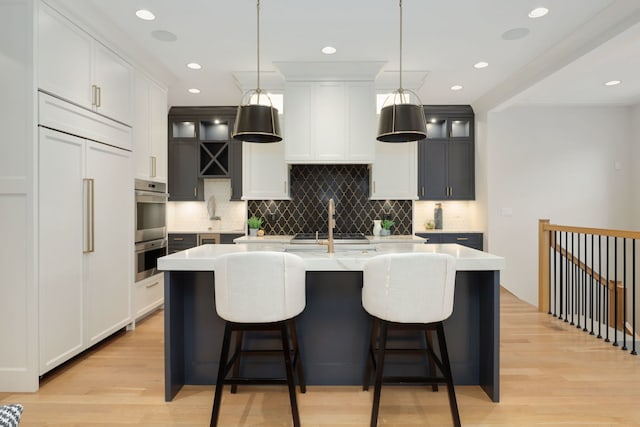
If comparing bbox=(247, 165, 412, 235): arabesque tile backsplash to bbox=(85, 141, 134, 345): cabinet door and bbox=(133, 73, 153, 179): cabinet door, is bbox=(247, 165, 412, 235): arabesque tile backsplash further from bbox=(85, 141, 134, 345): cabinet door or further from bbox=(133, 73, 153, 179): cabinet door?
bbox=(85, 141, 134, 345): cabinet door

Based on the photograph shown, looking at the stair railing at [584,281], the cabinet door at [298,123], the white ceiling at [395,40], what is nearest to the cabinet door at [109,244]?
the white ceiling at [395,40]

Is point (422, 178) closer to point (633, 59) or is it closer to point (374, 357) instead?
point (633, 59)

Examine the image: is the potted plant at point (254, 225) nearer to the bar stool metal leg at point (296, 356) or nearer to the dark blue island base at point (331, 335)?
the dark blue island base at point (331, 335)

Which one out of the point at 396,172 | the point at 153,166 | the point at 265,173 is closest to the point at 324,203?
the point at 265,173

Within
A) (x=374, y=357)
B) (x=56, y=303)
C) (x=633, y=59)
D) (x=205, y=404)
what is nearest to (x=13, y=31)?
(x=56, y=303)

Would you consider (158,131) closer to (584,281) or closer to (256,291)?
(256,291)

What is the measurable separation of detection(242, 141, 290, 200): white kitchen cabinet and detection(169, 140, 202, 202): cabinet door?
3.99 feet

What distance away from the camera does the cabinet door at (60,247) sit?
2.50 m

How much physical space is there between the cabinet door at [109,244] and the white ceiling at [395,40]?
1.06m

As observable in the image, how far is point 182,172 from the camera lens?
560cm

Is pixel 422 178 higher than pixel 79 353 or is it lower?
higher

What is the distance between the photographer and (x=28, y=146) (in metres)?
2.40

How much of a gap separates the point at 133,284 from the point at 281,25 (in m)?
2.74

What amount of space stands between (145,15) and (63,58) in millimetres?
714
